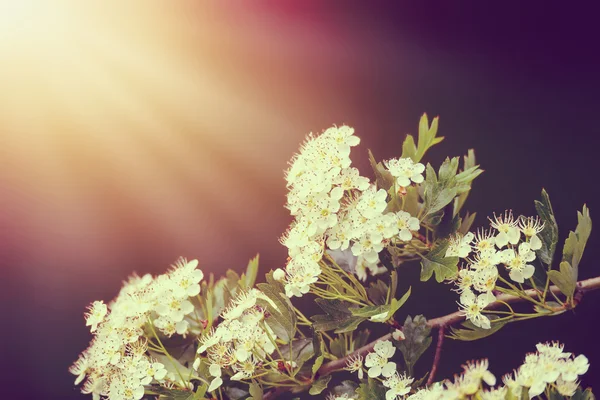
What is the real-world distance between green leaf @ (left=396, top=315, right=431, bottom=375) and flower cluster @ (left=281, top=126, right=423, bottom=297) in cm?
14

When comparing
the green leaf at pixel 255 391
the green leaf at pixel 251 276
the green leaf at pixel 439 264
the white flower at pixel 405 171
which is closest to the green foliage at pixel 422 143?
the white flower at pixel 405 171

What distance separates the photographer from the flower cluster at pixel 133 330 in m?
1.12

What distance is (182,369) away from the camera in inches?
46.7

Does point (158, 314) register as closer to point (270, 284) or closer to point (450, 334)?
point (270, 284)

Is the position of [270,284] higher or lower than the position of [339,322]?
higher

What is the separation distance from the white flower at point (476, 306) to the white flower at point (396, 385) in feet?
0.51

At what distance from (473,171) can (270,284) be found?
1.37 ft

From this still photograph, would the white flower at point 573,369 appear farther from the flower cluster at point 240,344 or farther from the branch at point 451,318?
the flower cluster at point 240,344

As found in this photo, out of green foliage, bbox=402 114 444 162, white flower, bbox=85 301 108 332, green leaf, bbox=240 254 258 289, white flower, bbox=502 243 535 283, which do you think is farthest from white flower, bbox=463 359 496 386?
white flower, bbox=85 301 108 332

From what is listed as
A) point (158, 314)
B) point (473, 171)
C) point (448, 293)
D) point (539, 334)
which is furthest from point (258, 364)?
point (539, 334)

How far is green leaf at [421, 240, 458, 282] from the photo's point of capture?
1012mm

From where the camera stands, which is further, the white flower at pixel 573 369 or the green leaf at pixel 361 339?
the green leaf at pixel 361 339

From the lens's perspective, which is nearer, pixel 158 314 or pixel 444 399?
pixel 444 399

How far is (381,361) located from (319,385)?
0.39 feet
